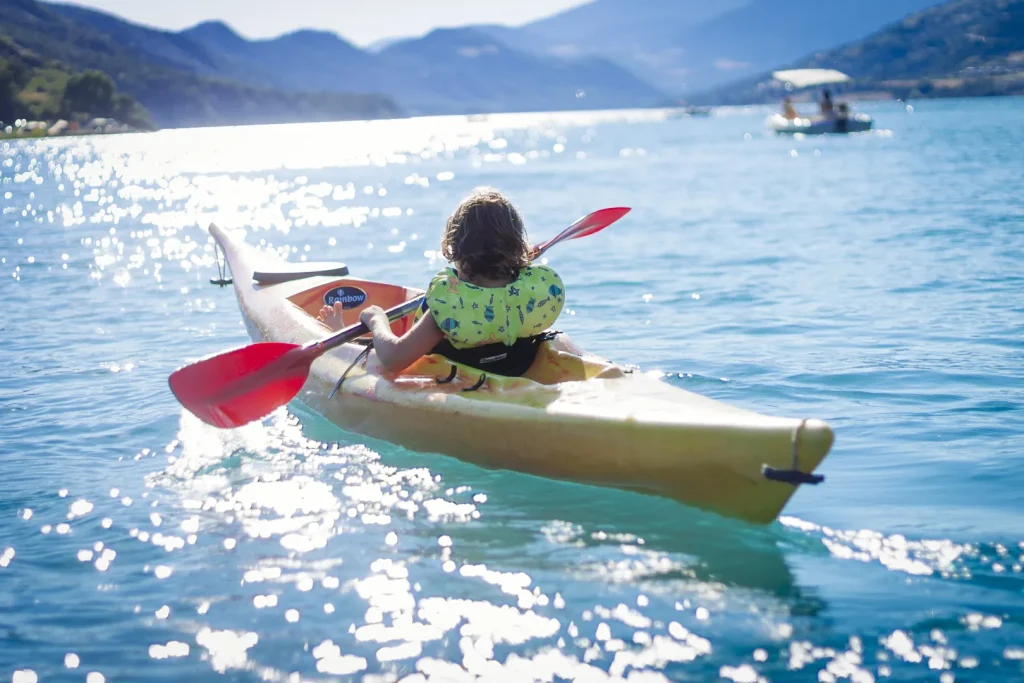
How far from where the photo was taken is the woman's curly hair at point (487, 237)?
452 centimetres

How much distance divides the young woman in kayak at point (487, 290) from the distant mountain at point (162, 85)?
109m

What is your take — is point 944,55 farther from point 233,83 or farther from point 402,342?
point 402,342

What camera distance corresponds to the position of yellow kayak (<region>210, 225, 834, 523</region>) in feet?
12.1

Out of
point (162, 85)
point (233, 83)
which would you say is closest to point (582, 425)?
point (162, 85)

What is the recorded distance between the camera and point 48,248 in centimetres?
1583

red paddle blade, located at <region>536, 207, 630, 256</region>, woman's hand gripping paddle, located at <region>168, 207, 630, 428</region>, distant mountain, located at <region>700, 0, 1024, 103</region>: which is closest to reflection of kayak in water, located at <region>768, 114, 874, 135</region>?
red paddle blade, located at <region>536, 207, 630, 256</region>

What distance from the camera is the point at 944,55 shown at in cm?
11856

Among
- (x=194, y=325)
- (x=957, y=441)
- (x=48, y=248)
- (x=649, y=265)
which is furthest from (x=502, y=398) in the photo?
(x=48, y=248)

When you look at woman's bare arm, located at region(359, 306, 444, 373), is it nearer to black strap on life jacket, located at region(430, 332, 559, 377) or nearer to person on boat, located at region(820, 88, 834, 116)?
black strap on life jacket, located at region(430, 332, 559, 377)

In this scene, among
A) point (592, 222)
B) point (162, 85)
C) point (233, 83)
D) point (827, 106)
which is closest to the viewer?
point (592, 222)

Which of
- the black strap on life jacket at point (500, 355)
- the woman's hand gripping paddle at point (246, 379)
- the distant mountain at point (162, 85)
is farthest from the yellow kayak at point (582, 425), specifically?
the distant mountain at point (162, 85)

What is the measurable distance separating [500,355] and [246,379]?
4.57 feet

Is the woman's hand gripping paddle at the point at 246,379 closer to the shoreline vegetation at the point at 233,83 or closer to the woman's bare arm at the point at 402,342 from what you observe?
the woman's bare arm at the point at 402,342

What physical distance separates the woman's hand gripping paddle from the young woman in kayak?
511 mm
